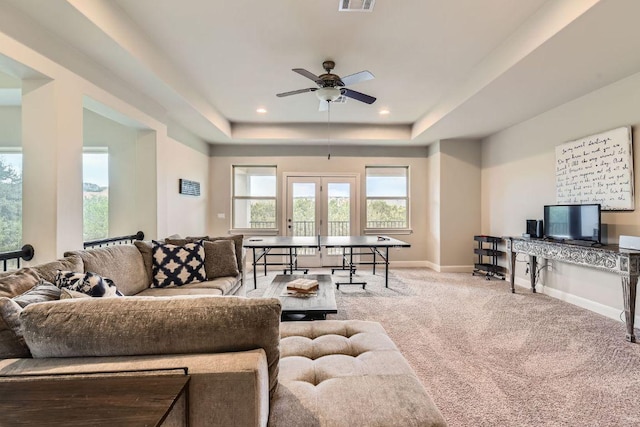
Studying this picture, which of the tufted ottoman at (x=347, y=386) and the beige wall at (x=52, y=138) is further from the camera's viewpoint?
the beige wall at (x=52, y=138)

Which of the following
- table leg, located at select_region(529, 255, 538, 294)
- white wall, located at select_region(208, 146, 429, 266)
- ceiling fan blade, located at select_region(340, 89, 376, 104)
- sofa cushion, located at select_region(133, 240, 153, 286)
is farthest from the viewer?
white wall, located at select_region(208, 146, 429, 266)

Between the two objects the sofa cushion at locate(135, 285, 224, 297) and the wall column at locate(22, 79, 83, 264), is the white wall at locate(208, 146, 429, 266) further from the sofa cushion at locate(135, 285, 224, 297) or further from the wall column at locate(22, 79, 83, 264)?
the wall column at locate(22, 79, 83, 264)

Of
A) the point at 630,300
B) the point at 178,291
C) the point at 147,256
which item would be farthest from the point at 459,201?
the point at 147,256

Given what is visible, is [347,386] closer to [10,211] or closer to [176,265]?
[176,265]

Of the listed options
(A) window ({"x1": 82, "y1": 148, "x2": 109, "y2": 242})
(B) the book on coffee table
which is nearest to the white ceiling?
(A) window ({"x1": 82, "y1": 148, "x2": 109, "y2": 242})

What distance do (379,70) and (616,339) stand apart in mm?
3549

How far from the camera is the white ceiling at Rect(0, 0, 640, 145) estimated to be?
2.27m

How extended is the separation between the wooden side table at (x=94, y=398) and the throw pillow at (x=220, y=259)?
7.50ft

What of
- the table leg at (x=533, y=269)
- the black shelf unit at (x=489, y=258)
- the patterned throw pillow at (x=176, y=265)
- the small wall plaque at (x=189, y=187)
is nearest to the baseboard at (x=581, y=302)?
the table leg at (x=533, y=269)

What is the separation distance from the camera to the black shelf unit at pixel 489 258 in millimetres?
4980

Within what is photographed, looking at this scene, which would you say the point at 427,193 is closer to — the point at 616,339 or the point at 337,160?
the point at 337,160

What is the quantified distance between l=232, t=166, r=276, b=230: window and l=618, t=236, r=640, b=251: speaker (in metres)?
5.15

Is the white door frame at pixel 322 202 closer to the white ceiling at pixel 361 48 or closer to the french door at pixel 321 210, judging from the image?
the french door at pixel 321 210

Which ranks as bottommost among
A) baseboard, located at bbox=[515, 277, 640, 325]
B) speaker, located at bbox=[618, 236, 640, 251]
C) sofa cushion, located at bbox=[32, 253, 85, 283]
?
baseboard, located at bbox=[515, 277, 640, 325]
